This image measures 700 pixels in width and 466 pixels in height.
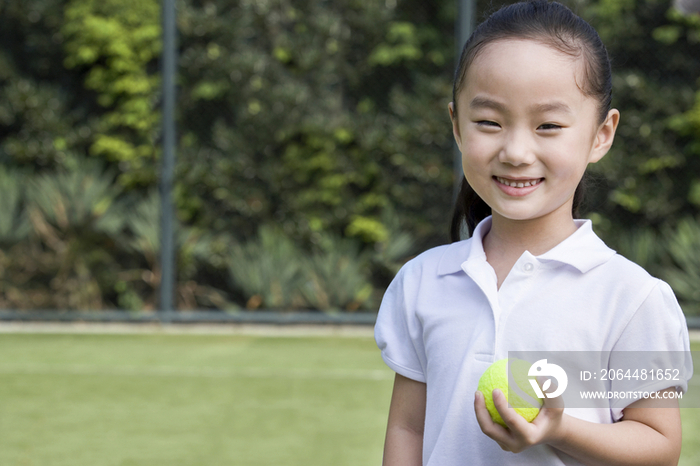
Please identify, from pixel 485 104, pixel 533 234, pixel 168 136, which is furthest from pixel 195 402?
pixel 485 104

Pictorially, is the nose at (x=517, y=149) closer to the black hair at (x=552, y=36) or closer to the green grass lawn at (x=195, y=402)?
the black hair at (x=552, y=36)

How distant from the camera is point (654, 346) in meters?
1.11

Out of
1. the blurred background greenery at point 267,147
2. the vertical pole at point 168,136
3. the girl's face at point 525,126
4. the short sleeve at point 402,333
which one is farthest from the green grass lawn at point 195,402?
the girl's face at point 525,126

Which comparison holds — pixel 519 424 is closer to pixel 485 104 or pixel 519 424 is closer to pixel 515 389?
pixel 515 389

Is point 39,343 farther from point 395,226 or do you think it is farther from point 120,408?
point 395,226

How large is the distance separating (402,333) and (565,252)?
0.27 metres

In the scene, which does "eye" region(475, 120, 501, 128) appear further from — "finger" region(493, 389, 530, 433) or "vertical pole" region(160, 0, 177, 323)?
"vertical pole" region(160, 0, 177, 323)

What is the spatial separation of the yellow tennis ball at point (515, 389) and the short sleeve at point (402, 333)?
17cm

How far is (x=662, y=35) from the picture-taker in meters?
6.71

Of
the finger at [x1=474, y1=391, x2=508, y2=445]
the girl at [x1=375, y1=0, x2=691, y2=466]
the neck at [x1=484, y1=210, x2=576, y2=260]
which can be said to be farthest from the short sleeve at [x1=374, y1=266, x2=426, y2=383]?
the finger at [x1=474, y1=391, x2=508, y2=445]

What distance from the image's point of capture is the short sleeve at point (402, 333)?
1.27 metres

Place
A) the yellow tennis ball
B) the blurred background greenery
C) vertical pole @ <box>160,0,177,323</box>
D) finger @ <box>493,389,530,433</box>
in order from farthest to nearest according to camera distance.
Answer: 1. the blurred background greenery
2. vertical pole @ <box>160,0,177,323</box>
3. the yellow tennis ball
4. finger @ <box>493,389,530,433</box>

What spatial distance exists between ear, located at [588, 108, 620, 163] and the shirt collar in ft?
0.33

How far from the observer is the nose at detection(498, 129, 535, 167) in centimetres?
113
